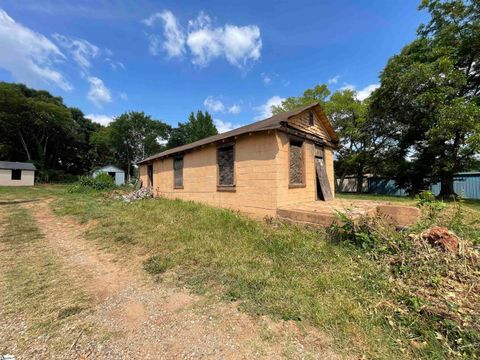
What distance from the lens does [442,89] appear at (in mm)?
11867

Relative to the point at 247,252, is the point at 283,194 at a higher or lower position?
higher

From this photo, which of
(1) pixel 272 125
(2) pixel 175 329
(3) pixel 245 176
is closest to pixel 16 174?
(3) pixel 245 176

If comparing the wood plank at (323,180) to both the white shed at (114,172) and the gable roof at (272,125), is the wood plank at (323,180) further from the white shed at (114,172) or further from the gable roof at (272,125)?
the white shed at (114,172)

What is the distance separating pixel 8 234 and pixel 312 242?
7.77m

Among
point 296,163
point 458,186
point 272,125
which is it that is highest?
point 272,125

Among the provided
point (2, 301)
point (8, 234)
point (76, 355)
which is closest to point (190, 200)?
point (8, 234)

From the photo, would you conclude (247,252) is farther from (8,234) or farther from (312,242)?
(8,234)

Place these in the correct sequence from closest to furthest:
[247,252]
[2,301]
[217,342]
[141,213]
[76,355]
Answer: [76,355]
[217,342]
[2,301]
[247,252]
[141,213]

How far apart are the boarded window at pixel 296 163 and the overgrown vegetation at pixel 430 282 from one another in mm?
3042

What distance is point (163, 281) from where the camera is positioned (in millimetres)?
3396

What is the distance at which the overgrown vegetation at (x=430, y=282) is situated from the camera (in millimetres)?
2080

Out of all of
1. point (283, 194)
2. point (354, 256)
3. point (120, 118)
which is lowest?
point (354, 256)

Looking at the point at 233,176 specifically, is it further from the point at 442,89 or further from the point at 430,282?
the point at 442,89

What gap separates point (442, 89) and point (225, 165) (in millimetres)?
12758
